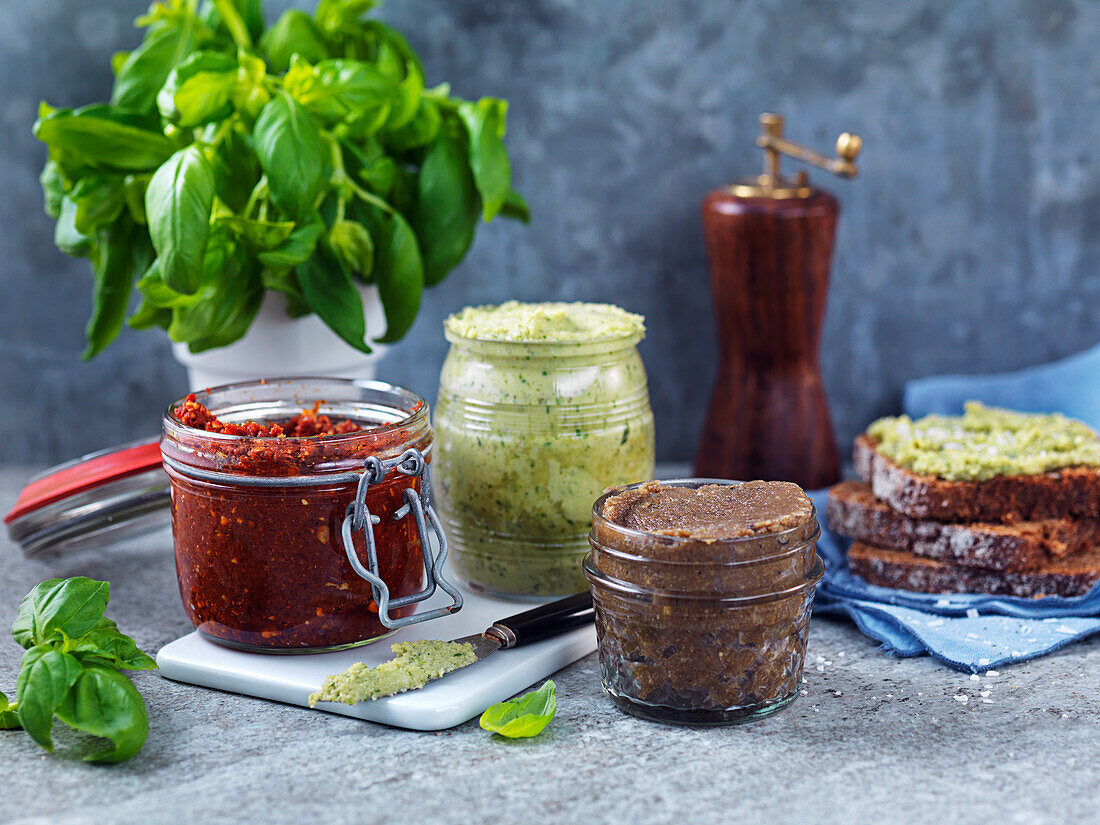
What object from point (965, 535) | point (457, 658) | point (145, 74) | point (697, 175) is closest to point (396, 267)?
point (145, 74)

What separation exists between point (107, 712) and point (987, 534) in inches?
37.2

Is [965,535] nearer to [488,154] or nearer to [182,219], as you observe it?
[488,154]

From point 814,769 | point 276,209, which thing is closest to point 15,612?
point 276,209

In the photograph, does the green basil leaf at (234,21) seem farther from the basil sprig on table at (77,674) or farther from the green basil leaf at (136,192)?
the basil sprig on table at (77,674)

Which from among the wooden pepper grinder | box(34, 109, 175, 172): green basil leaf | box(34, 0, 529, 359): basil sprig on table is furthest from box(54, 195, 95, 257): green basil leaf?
the wooden pepper grinder

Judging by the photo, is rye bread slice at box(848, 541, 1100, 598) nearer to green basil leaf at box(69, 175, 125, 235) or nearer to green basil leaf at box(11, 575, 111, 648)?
green basil leaf at box(11, 575, 111, 648)

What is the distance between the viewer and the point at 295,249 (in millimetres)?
1279

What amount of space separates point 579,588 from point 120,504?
54 cm

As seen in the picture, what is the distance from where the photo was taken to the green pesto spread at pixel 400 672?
1.03 metres

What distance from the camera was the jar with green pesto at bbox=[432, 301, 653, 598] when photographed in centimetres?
125

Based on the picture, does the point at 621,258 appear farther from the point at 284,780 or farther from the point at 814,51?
the point at 284,780

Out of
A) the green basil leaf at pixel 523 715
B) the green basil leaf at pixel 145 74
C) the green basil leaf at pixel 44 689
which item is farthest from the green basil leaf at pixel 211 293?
the green basil leaf at pixel 523 715

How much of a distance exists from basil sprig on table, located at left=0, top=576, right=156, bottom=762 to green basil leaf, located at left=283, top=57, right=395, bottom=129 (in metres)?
0.60

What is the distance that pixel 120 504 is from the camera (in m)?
1.33
